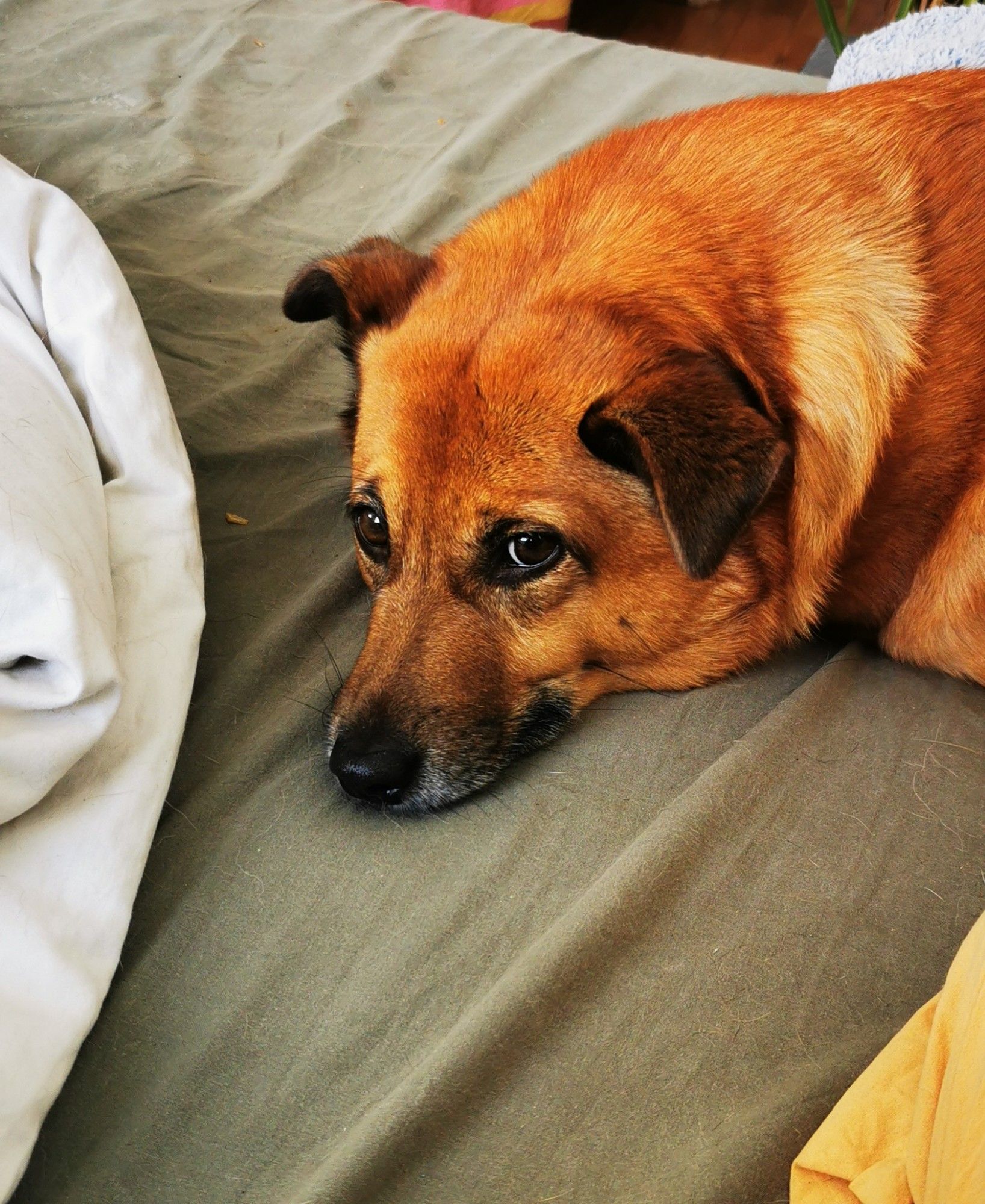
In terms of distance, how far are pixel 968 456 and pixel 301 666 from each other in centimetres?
101

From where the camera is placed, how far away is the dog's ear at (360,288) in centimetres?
159

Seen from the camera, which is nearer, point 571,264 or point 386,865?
point 386,865

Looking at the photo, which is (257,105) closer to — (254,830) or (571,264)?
(571,264)

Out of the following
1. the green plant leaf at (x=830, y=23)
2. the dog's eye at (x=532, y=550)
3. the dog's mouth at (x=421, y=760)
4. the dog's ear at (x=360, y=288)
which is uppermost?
the green plant leaf at (x=830, y=23)

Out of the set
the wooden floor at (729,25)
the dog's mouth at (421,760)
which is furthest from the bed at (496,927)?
the wooden floor at (729,25)

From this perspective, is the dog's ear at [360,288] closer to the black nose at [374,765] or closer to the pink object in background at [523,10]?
the black nose at [374,765]

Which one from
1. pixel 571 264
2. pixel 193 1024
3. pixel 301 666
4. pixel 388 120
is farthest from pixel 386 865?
pixel 388 120

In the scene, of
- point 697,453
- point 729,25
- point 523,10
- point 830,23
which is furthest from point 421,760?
point 729,25

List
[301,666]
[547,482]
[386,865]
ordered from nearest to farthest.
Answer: [386,865], [547,482], [301,666]

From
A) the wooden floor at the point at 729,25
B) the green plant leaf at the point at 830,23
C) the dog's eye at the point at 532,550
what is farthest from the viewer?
the wooden floor at the point at 729,25

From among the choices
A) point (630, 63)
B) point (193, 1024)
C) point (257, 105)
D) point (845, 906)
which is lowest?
point (193, 1024)

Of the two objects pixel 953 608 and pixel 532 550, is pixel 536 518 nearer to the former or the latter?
pixel 532 550

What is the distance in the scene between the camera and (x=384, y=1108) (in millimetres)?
933

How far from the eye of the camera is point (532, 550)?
1.38 m
